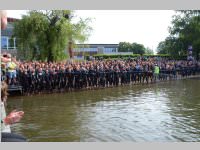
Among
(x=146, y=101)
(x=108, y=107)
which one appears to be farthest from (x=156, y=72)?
(x=108, y=107)

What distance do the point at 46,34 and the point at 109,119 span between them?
60.3ft

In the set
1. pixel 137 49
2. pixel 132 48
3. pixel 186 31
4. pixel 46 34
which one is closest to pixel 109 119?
pixel 46 34

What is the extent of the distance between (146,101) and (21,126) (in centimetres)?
726

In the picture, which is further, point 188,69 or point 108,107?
point 188,69

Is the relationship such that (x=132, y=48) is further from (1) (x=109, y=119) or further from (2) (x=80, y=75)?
(1) (x=109, y=119)

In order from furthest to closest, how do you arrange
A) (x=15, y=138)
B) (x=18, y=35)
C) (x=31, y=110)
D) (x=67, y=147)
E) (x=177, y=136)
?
1. (x=18, y=35)
2. (x=31, y=110)
3. (x=177, y=136)
4. (x=67, y=147)
5. (x=15, y=138)

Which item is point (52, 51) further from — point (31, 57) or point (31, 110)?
point (31, 110)

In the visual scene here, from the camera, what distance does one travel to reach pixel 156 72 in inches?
1225

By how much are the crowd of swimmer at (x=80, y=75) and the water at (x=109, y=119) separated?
2.87m

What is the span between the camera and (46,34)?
29.8 meters

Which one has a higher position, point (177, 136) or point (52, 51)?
point (52, 51)

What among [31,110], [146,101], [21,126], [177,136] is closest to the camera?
[177,136]

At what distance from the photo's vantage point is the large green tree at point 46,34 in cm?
2939

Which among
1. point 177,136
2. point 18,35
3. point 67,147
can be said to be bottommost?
point 177,136
